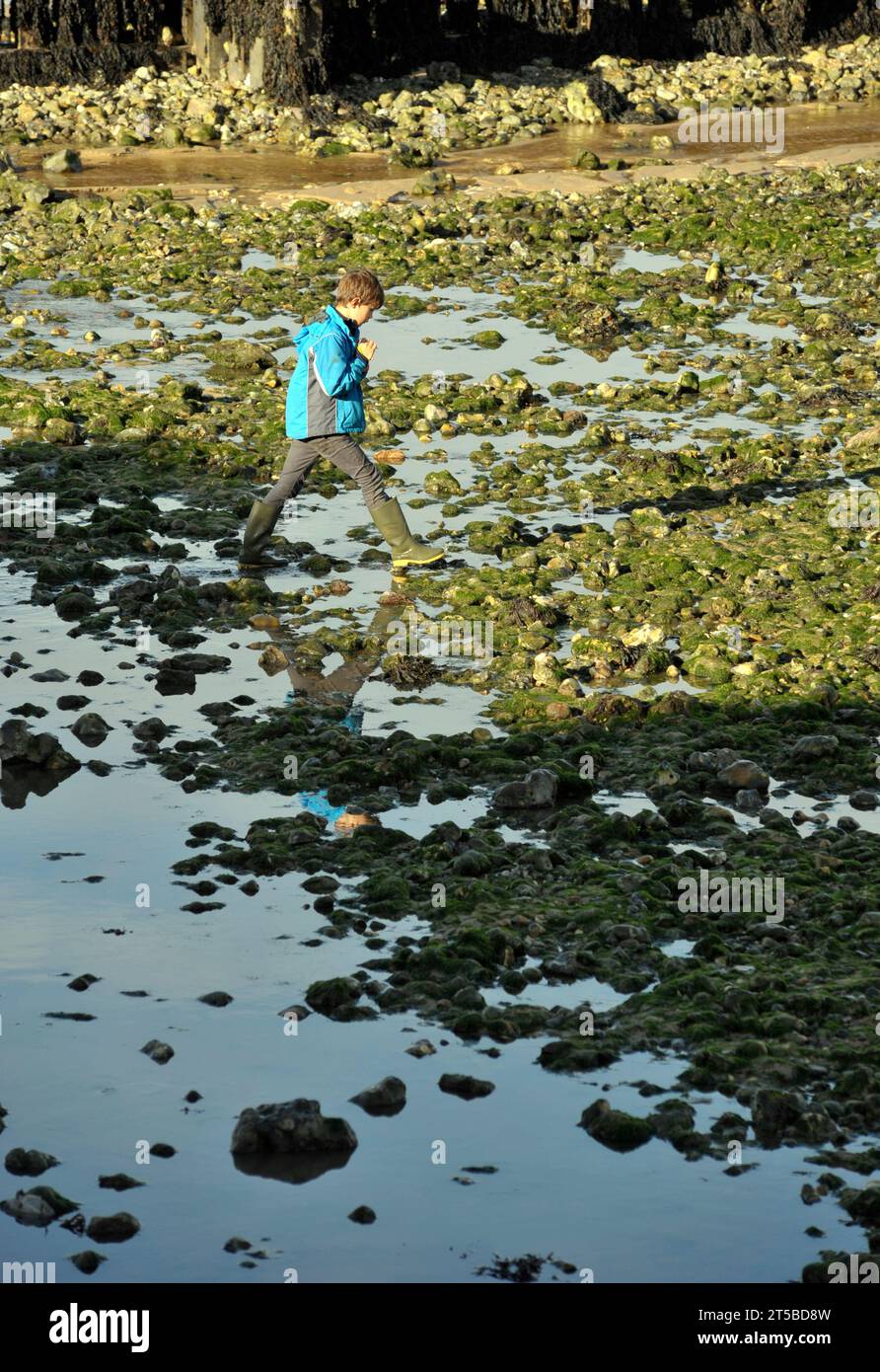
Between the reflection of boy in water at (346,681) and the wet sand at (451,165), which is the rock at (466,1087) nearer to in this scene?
the reflection of boy in water at (346,681)

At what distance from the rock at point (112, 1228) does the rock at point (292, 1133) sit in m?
0.58

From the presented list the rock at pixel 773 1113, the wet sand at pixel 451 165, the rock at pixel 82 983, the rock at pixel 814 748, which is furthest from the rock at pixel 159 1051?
the wet sand at pixel 451 165

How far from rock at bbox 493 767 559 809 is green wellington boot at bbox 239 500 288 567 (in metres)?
4.02

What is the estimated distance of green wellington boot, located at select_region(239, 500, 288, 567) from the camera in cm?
1322

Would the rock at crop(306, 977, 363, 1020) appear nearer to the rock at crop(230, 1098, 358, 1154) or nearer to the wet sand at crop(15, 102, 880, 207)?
the rock at crop(230, 1098, 358, 1154)

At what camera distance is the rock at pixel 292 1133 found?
23.0 ft

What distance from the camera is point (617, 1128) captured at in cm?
713

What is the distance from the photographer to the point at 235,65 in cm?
3506

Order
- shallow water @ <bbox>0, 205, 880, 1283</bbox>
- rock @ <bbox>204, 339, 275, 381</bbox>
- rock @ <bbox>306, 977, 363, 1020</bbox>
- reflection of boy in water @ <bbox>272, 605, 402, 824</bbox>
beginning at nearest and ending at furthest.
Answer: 1. shallow water @ <bbox>0, 205, 880, 1283</bbox>
2. rock @ <bbox>306, 977, 363, 1020</bbox>
3. reflection of boy in water @ <bbox>272, 605, 402, 824</bbox>
4. rock @ <bbox>204, 339, 275, 381</bbox>

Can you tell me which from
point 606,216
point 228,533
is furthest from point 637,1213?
point 606,216

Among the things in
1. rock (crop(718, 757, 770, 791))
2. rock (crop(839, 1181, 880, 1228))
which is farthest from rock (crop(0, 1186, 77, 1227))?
rock (crop(718, 757, 770, 791))

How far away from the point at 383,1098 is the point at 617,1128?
0.89 metres

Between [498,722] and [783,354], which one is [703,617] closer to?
[498,722]

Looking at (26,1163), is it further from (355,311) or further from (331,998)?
(355,311)
